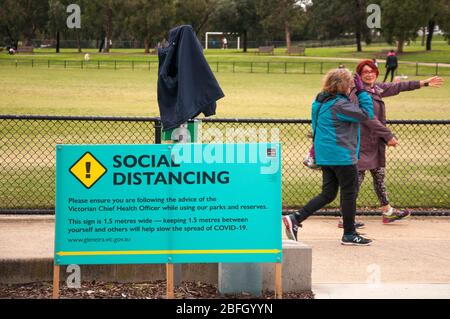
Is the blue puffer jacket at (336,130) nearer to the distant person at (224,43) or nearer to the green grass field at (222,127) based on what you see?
the green grass field at (222,127)

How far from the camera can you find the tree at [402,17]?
2938 inches

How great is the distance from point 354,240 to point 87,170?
3415mm

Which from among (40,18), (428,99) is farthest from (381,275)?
(40,18)

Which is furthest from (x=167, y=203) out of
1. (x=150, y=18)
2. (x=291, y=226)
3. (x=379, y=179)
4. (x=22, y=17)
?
(x=22, y=17)

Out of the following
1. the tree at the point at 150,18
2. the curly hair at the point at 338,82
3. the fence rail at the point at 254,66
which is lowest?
the fence rail at the point at 254,66

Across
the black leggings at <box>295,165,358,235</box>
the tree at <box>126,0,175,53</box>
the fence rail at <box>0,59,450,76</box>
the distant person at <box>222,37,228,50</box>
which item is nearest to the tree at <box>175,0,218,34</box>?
the tree at <box>126,0,175,53</box>

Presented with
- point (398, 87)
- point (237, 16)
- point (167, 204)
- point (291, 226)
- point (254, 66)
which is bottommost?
point (254, 66)

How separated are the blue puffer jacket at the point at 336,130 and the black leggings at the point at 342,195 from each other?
0.13 meters

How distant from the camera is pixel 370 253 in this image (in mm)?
8180

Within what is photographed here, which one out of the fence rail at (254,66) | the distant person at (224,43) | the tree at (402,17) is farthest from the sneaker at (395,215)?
the distant person at (224,43)

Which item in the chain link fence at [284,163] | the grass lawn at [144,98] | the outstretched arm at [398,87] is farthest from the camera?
the grass lawn at [144,98]

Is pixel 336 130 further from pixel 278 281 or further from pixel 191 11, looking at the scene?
pixel 191 11

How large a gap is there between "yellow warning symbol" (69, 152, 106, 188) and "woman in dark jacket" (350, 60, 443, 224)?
11.8 feet

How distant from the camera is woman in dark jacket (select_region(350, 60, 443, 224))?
895cm
